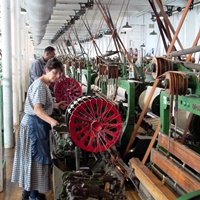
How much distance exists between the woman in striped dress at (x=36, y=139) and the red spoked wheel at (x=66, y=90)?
5.44ft

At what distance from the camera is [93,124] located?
229 cm

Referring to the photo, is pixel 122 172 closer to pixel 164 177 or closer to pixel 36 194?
pixel 164 177

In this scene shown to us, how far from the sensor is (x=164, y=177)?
1859 millimetres

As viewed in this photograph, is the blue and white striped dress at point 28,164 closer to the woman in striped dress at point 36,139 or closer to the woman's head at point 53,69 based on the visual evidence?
the woman in striped dress at point 36,139

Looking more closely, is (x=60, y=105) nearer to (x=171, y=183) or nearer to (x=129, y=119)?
(x=129, y=119)

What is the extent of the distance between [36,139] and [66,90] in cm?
184

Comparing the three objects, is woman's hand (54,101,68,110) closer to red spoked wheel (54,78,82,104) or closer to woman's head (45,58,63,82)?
woman's head (45,58,63,82)

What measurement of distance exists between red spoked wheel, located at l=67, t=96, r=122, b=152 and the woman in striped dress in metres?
0.45

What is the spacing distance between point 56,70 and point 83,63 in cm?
376

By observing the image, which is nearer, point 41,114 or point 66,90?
point 41,114

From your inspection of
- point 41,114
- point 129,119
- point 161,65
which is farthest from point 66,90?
point 161,65

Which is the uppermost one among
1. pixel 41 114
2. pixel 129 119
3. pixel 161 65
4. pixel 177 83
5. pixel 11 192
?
pixel 161 65

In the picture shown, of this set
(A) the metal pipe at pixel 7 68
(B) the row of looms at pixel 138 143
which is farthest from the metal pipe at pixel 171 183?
(A) the metal pipe at pixel 7 68

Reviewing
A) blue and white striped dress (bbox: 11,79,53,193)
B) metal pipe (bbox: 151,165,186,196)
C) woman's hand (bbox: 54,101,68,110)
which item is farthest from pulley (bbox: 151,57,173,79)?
woman's hand (bbox: 54,101,68,110)
